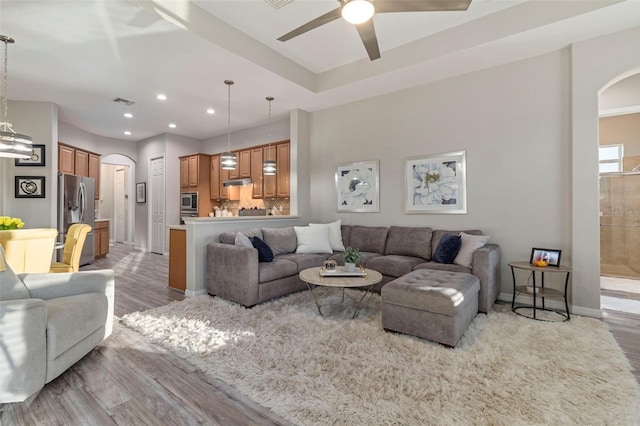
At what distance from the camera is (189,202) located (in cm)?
763

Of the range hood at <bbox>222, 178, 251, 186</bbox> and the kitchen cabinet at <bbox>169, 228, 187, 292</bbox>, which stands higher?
the range hood at <bbox>222, 178, 251, 186</bbox>

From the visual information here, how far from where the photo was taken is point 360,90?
16.2ft

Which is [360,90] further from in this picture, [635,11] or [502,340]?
[502,340]

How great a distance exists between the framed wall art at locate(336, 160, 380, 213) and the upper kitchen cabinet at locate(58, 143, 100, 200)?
562cm

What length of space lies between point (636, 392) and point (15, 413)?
3.87 m

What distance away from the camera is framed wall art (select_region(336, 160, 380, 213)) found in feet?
17.2

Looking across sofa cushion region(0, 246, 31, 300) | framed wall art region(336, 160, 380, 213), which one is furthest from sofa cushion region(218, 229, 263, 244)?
sofa cushion region(0, 246, 31, 300)

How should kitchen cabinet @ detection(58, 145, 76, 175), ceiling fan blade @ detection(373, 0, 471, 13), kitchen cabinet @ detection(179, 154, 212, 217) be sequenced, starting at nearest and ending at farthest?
ceiling fan blade @ detection(373, 0, 471, 13), kitchen cabinet @ detection(58, 145, 76, 175), kitchen cabinet @ detection(179, 154, 212, 217)

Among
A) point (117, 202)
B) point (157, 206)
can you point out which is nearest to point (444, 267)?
point (157, 206)

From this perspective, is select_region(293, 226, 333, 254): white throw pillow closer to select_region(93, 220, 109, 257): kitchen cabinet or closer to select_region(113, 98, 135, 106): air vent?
select_region(113, 98, 135, 106): air vent

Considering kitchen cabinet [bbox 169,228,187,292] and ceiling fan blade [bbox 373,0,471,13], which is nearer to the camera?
ceiling fan blade [bbox 373,0,471,13]

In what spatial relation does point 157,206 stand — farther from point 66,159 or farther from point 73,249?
point 73,249

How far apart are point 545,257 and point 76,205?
26.3 ft

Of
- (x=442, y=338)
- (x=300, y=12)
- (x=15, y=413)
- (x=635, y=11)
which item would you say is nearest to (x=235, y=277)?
(x=15, y=413)
